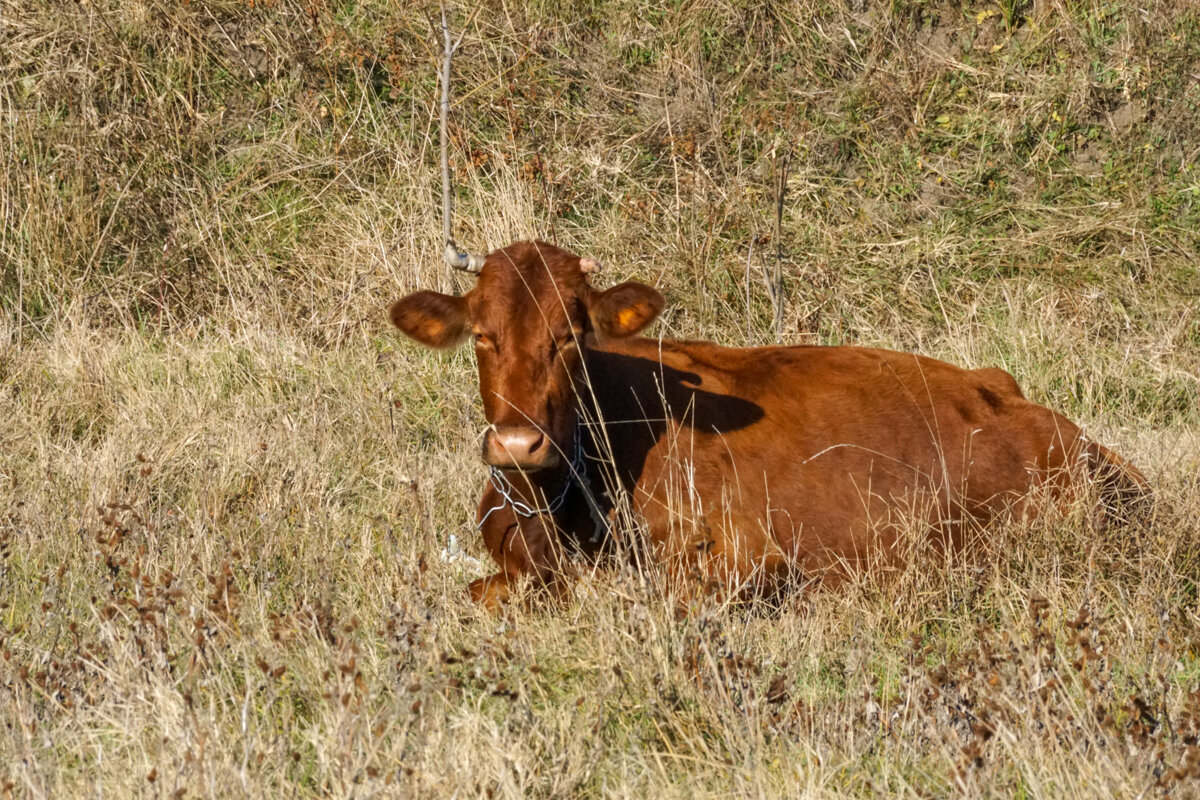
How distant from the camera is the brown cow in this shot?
4727mm

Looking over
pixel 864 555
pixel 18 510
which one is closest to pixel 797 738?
pixel 864 555

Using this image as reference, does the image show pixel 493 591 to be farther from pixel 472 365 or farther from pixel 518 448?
pixel 472 365

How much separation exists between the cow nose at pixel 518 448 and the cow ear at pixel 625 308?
0.65 m

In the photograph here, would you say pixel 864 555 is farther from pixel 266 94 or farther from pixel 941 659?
pixel 266 94

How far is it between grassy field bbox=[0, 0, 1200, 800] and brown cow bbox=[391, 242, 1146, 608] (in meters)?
0.32

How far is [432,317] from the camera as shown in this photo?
5.04 metres

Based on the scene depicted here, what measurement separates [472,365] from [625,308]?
2.60 metres

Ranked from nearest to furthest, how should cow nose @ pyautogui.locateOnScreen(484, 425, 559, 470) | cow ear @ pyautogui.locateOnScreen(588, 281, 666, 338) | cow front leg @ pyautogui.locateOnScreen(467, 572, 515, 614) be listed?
cow nose @ pyautogui.locateOnScreen(484, 425, 559, 470) → cow front leg @ pyautogui.locateOnScreen(467, 572, 515, 614) → cow ear @ pyautogui.locateOnScreen(588, 281, 666, 338)

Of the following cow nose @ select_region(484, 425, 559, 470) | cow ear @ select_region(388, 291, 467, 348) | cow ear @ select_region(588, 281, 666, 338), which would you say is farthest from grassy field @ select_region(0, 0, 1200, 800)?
cow ear @ select_region(588, 281, 666, 338)

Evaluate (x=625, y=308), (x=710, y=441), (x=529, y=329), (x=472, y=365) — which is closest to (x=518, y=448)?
(x=529, y=329)

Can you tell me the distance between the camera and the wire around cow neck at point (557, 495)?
482cm

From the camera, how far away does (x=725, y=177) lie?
9773 millimetres

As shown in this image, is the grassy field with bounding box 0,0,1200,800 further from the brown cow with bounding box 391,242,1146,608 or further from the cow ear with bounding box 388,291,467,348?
the cow ear with bounding box 388,291,467,348

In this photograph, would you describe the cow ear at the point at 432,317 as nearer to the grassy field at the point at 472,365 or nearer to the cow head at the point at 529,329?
the cow head at the point at 529,329
